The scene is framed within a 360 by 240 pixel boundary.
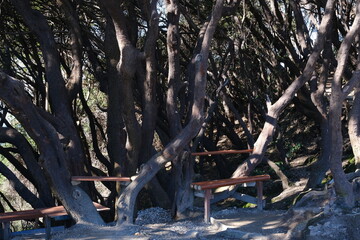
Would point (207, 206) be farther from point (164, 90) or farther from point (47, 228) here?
point (164, 90)

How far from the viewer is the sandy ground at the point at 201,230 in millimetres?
7188

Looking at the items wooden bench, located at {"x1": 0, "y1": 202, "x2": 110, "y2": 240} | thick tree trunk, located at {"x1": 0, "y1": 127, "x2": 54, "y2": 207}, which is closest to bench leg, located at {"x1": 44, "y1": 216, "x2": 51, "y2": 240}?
wooden bench, located at {"x1": 0, "y1": 202, "x2": 110, "y2": 240}

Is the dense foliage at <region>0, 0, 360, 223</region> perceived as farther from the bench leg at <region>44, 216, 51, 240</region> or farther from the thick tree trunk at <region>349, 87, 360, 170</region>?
the bench leg at <region>44, 216, 51, 240</region>

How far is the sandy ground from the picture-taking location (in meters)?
7.19

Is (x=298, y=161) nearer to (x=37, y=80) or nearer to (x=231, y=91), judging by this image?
(x=231, y=91)

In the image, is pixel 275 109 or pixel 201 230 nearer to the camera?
pixel 201 230

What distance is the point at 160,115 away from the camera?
12.6m

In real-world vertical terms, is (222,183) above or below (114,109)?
below

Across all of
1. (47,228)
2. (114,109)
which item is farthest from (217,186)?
(114,109)

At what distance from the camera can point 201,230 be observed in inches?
313

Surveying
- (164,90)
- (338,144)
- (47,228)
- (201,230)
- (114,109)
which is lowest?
(201,230)

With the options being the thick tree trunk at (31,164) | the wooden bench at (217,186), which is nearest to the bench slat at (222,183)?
the wooden bench at (217,186)

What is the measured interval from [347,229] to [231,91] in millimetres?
9794

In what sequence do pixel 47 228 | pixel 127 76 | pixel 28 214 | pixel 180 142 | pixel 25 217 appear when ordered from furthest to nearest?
pixel 127 76
pixel 180 142
pixel 28 214
pixel 25 217
pixel 47 228
